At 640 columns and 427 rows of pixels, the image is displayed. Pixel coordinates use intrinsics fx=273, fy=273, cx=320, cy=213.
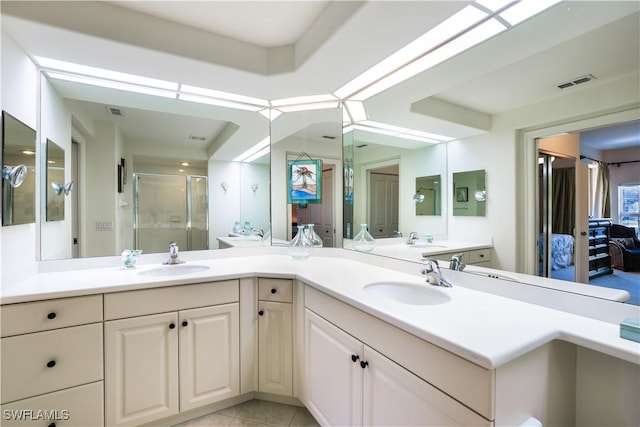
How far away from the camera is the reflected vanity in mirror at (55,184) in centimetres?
174

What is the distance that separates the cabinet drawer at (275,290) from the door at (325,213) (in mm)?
781

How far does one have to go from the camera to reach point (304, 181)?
8.43 ft

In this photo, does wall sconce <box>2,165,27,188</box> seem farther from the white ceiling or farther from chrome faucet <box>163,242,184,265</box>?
chrome faucet <box>163,242,184,265</box>

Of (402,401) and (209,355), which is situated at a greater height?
(402,401)

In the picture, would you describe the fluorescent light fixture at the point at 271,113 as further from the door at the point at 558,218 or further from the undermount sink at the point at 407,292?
the door at the point at 558,218

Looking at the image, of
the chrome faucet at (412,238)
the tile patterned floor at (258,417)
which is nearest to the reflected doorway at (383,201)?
the chrome faucet at (412,238)

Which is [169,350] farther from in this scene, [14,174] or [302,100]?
[302,100]

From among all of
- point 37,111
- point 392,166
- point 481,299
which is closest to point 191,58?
Result: point 37,111

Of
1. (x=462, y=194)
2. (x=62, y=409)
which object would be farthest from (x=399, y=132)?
(x=62, y=409)

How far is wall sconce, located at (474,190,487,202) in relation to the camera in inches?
54.8

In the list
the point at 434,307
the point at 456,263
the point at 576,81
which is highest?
the point at 576,81

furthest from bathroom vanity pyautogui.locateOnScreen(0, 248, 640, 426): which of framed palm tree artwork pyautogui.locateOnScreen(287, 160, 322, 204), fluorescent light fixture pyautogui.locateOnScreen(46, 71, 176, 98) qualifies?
fluorescent light fixture pyautogui.locateOnScreen(46, 71, 176, 98)

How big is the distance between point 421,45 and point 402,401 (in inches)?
66.9

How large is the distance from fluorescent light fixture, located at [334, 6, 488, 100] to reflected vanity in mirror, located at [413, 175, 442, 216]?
72 cm
